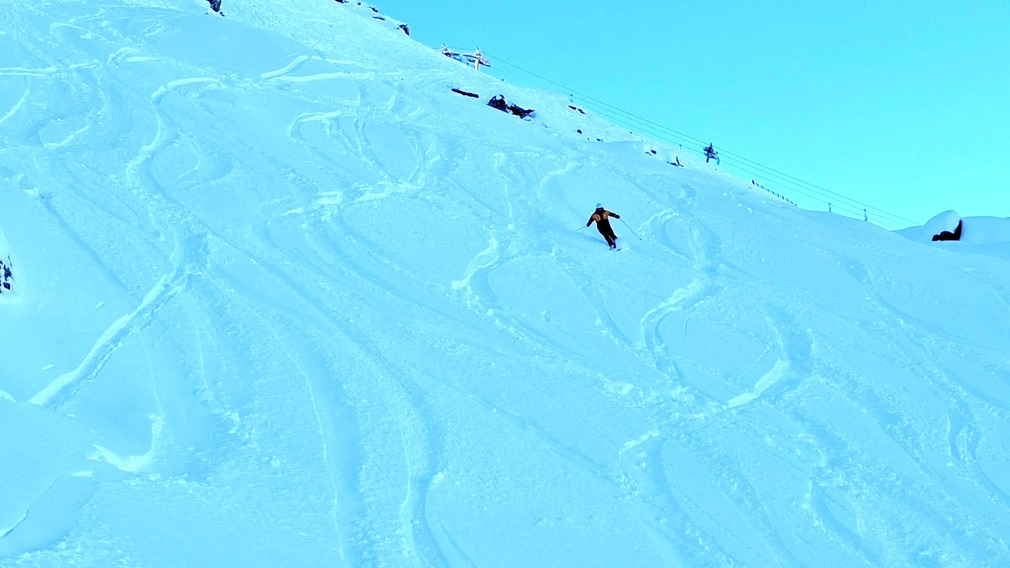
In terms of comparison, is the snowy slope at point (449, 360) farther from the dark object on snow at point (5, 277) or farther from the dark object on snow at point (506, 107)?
the dark object on snow at point (506, 107)

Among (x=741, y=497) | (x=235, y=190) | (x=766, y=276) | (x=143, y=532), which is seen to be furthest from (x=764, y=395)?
(x=235, y=190)

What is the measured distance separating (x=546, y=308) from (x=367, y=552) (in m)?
4.79

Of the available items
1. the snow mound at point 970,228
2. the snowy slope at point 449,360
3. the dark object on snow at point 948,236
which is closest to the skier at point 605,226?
the snowy slope at point 449,360

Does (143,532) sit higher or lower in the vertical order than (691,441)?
lower

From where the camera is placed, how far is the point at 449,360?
7.51m

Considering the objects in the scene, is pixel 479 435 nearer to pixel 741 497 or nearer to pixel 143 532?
pixel 741 497

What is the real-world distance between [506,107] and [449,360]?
16284mm

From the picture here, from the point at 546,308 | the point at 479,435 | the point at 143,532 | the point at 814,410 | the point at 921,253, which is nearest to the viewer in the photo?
the point at 143,532

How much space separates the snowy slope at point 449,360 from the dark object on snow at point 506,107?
788cm

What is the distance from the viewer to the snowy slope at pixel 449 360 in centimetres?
511

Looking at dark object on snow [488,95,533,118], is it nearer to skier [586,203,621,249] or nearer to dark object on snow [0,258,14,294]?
skier [586,203,621,249]

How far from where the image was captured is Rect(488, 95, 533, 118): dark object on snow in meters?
22.7

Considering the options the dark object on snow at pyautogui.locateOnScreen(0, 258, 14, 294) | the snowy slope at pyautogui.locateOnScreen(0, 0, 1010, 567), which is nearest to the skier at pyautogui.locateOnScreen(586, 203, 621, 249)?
the snowy slope at pyautogui.locateOnScreen(0, 0, 1010, 567)

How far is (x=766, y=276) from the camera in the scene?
10938 millimetres
